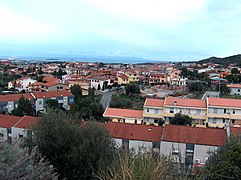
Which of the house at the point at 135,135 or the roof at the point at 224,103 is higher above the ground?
the roof at the point at 224,103

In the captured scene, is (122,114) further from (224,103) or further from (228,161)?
(228,161)

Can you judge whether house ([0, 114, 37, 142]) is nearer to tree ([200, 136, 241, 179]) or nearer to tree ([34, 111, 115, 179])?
tree ([34, 111, 115, 179])

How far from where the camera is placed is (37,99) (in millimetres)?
26625

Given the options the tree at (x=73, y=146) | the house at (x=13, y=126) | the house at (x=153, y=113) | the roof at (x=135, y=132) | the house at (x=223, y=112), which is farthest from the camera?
the house at (x=153, y=113)

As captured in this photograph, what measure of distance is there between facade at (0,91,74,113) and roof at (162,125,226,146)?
16.6 metres

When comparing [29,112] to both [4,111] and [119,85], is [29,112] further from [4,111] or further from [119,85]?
[119,85]

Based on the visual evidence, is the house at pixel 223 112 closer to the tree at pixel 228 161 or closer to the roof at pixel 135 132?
the roof at pixel 135 132

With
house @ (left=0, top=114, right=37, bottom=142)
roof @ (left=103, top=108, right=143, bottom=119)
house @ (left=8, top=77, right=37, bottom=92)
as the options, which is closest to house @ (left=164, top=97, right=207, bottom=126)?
roof @ (left=103, top=108, right=143, bottom=119)

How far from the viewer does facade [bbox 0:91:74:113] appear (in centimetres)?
2493

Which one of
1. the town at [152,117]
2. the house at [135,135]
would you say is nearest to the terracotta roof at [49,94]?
the town at [152,117]

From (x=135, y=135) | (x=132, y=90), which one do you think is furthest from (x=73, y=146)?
(x=132, y=90)

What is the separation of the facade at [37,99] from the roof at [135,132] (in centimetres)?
1365

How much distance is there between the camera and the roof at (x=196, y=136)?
12.6 metres

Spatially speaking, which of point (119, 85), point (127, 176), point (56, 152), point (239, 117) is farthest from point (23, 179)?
point (119, 85)
